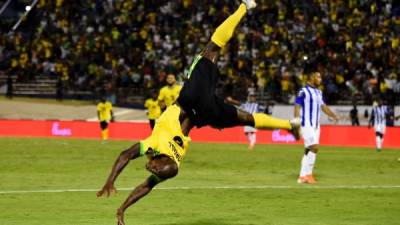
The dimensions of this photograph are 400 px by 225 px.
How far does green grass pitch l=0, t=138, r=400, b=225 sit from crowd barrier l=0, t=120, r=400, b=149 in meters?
8.92

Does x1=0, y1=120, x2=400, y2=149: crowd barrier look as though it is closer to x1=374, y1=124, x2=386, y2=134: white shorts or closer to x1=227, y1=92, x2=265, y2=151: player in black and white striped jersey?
x1=227, y1=92, x2=265, y2=151: player in black and white striped jersey

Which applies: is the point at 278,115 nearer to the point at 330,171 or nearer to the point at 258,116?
the point at 330,171

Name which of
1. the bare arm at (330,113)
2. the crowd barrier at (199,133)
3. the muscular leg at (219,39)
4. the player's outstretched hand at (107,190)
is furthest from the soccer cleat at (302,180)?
the crowd barrier at (199,133)

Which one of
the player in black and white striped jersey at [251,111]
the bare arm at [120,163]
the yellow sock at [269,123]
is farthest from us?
the player in black and white striped jersey at [251,111]

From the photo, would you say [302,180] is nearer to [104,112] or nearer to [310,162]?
[310,162]

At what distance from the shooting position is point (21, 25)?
193 feet

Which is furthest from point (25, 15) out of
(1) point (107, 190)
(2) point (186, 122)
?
(1) point (107, 190)

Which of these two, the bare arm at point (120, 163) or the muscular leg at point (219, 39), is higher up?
the muscular leg at point (219, 39)

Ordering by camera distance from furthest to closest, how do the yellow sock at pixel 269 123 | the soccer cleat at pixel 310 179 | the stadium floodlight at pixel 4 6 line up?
1. the stadium floodlight at pixel 4 6
2. the soccer cleat at pixel 310 179
3. the yellow sock at pixel 269 123

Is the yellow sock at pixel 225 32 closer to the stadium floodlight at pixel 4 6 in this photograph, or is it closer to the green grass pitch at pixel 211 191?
the green grass pitch at pixel 211 191

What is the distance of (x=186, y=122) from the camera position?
1436 cm

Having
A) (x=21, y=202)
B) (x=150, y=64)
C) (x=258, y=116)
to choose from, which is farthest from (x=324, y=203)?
(x=150, y=64)

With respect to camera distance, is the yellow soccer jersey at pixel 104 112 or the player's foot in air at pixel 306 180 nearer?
the player's foot in air at pixel 306 180

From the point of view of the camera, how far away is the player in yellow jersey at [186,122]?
547 inches
